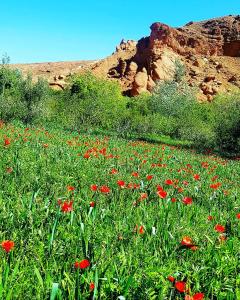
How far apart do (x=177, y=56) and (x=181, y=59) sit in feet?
6.22

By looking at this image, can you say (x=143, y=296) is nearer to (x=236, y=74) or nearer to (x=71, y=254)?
(x=71, y=254)

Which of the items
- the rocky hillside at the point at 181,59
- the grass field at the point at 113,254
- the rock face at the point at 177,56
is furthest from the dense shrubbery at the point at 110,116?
the rock face at the point at 177,56

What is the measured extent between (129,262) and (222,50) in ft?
477

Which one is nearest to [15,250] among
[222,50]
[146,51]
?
[146,51]

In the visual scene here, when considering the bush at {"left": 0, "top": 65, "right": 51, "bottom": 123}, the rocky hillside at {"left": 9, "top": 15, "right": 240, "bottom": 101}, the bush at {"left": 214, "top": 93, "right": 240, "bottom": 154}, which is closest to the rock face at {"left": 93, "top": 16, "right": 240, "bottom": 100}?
the rocky hillside at {"left": 9, "top": 15, "right": 240, "bottom": 101}

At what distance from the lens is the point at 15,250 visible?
3463 mm

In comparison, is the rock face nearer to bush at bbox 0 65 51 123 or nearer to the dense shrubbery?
the dense shrubbery

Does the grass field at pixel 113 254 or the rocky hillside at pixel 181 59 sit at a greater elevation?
the rocky hillside at pixel 181 59

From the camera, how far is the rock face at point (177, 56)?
367ft

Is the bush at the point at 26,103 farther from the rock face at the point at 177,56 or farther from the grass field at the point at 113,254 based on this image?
the rock face at the point at 177,56

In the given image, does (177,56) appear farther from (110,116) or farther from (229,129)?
(229,129)

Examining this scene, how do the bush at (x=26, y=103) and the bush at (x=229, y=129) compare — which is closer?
the bush at (x=26, y=103)

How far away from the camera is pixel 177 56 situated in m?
126

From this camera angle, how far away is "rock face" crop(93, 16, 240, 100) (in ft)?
367
